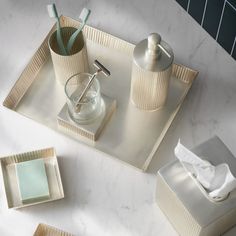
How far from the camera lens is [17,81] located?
115 centimetres

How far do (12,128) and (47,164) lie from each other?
0.10 m

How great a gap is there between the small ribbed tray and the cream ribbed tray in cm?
7

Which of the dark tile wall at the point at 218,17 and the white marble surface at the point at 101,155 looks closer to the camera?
the white marble surface at the point at 101,155

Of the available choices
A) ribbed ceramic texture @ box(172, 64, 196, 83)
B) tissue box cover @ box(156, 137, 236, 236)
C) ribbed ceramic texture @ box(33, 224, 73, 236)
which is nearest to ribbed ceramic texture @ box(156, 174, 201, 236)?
tissue box cover @ box(156, 137, 236, 236)

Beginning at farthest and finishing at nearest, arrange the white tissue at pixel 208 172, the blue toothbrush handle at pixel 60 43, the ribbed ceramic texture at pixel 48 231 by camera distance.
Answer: the blue toothbrush handle at pixel 60 43
the ribbed ceramic texture at pixel 48 231
the white tissue at pixel 208 172

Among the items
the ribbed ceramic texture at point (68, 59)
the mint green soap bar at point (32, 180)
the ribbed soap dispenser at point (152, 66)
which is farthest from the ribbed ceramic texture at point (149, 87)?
the mint green soap bar at point (32, 180)

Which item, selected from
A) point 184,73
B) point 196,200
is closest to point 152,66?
point 184,73

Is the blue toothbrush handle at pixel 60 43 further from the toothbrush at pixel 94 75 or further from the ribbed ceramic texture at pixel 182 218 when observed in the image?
the ribbed ceramic texture at pixel 182 218

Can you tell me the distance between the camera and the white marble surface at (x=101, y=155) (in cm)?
103

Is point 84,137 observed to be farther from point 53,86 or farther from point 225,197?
point 225,197

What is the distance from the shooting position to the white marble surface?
1026 millimetres

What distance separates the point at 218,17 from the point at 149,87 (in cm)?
23

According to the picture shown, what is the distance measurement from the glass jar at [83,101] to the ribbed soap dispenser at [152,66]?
7 cm

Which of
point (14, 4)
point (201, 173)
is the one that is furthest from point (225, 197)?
point (14, 4)
